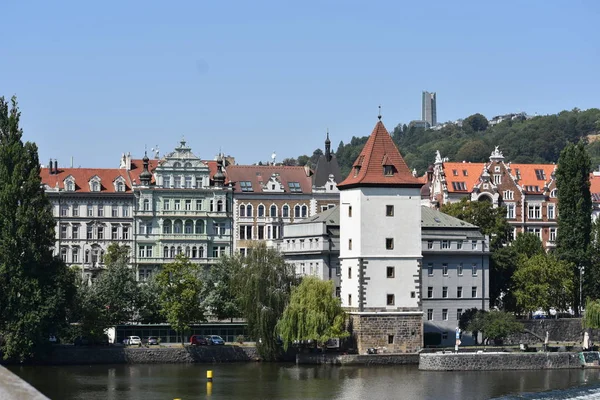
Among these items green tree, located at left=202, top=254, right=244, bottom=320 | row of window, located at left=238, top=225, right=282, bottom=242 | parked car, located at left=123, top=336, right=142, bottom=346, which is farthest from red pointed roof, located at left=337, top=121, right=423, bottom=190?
row of window, located at left=238, top=225, right=282, bottom=242

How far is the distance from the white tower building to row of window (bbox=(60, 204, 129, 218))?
39.6 meters

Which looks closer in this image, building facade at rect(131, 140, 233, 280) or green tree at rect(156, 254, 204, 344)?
green tree at rect(156, 254, 204, 344)

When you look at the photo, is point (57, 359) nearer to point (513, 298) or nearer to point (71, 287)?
point (71, 287)

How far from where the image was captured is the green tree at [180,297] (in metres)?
80.8

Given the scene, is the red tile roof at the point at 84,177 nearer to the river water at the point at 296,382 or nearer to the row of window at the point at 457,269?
the row of window at the point at 457,269

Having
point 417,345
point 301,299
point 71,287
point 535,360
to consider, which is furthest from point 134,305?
point 535,360

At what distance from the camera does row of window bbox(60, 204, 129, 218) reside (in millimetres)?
112875

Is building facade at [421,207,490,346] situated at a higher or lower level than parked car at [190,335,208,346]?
higher

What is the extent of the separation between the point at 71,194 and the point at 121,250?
29.3ft

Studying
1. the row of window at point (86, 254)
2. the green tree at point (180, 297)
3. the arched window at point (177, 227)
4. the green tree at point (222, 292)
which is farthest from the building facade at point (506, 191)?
the green tree at point (180, 297)

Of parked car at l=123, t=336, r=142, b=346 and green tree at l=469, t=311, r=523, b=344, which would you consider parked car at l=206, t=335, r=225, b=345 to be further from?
green tree at l=469, t=311, r=523, b=344

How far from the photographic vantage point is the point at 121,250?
354 feet

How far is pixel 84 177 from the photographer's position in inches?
4498

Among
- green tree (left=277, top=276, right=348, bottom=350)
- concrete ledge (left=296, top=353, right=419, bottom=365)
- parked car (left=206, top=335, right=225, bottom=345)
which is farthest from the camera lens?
parked car (left=206, top=335, right=225, bottom=345)
